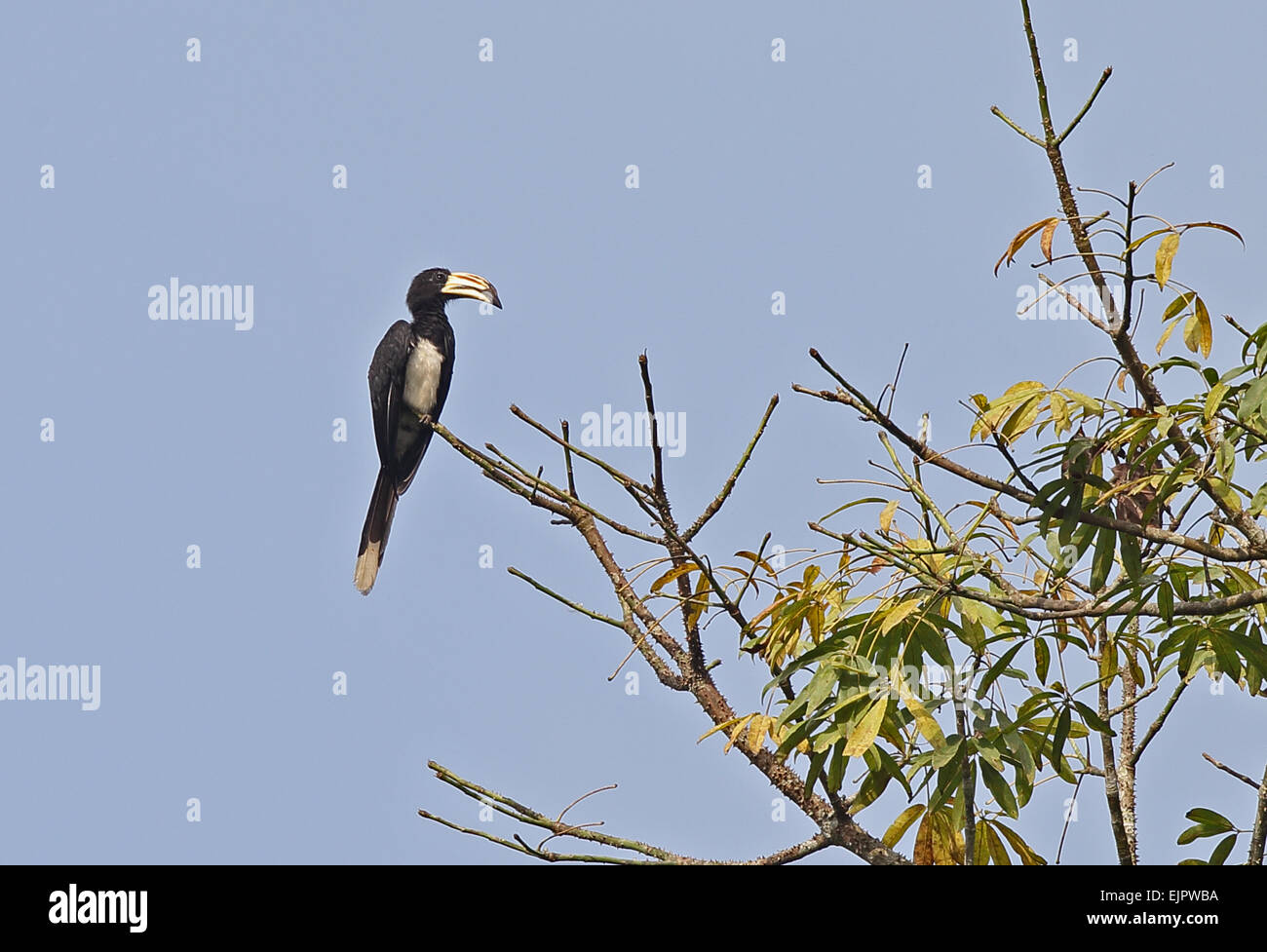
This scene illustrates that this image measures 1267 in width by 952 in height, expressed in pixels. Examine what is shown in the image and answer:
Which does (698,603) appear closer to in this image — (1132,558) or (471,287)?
(1132,558)

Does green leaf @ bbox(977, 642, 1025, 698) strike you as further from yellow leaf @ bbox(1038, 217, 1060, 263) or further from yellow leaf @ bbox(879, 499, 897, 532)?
yellow leaf @ bbox(1038, 217, 1060, 263)

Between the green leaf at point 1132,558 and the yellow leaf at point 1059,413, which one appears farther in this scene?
the green leaf at point 1132,558

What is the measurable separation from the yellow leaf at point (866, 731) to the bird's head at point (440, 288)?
197 inches

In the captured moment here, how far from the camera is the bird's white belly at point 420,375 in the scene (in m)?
6.96

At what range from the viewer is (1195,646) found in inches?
100

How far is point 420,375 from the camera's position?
22.9 ft

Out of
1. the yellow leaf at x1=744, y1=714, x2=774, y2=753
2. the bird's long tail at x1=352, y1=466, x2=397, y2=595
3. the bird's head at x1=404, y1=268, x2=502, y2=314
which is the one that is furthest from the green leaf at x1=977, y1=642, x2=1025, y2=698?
the bird's head at x1=404, y1=268, x2=502, y2=314

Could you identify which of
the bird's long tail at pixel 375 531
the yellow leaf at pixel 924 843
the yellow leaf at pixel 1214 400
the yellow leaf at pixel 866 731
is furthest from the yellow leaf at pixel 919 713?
the bird's long tail at pixel 375 531

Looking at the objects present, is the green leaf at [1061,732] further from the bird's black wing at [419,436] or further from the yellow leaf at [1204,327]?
the bird's black wing at [419,436]

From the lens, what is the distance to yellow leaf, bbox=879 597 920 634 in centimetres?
212

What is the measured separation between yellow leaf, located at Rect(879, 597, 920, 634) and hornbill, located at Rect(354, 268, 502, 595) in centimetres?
477

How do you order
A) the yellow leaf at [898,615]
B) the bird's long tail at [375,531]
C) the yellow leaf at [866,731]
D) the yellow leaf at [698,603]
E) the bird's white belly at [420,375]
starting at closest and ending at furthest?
the yellow leaf at [866,731]
the yellow leaf at [898,615]
the yellow leaf at [698,603]
the bird's long tail at [375,531]
the bird's white belly at [420,375]

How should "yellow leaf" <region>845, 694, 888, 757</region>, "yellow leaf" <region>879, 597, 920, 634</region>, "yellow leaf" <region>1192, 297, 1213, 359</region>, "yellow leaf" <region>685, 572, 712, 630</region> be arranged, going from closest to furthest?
"yellow leaf" <region>845, 694, 888, 757</region> < "yellow leaf" <region>879, 597, 920, 634</region> < "yellow leaf" <region>1192, 297, 1213, 359</region> < "yellow leaf" <region>685, 572, 712, 630</region>
